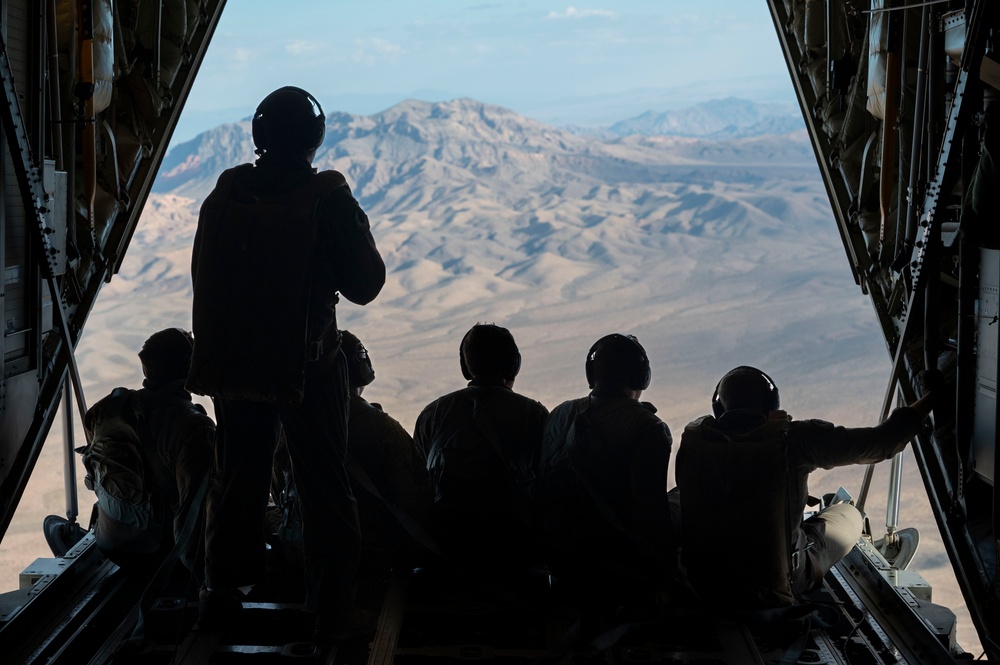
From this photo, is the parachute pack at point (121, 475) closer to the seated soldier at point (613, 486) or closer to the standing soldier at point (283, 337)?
the standing soldier at point (283, 337)

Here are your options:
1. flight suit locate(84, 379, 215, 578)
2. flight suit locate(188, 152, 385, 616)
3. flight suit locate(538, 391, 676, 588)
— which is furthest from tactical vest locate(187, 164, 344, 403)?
flight suit locate(538, 391, 676, 588)

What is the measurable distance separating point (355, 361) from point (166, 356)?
2.35 feet

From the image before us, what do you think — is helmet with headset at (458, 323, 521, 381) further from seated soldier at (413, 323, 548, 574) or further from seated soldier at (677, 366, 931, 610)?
seated soldier at (677, 366, 931, 610)

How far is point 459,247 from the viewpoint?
43344mm

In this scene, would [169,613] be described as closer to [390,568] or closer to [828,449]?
[390,568]

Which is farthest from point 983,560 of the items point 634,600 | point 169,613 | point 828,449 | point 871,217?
point 169,613

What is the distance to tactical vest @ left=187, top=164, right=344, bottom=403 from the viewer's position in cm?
305

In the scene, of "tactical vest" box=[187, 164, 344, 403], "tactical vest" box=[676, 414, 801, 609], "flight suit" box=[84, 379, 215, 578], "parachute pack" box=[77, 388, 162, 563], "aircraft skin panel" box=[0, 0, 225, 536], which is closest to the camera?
"tactical vest" box=[187, 164, 344, 403]

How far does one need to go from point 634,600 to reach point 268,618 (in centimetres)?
121

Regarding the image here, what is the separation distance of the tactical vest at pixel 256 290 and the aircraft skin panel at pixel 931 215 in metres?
2.02

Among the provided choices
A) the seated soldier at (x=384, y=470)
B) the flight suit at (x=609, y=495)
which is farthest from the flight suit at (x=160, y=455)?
the flight suit at (x=609, y=495)

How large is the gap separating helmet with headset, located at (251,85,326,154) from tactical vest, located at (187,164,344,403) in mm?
128

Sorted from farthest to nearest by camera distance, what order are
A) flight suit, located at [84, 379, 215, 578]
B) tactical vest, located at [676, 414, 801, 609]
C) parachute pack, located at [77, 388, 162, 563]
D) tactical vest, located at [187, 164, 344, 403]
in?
parachute pack, located at [77, 388, 162, 563]
flight suit, located at [84, 379, 215, 578]
tactical vest, located at [676, 414, 801, 609]
tactical vest, located at [187, 164, 344, 403]

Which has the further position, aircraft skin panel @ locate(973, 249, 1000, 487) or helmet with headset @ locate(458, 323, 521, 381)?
helmet with headset @ locate(458, 323, 521, 381)
